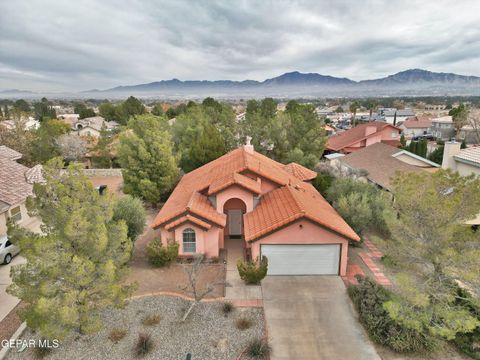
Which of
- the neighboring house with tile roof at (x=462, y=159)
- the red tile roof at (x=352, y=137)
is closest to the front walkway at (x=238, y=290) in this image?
the neighboring house with tile roof at (x=462, y=159)

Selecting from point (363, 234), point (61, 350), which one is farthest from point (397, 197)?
point (61, 350)

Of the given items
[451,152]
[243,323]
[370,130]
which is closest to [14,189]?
[243,323]

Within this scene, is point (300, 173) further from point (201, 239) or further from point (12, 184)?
point (12, 184)

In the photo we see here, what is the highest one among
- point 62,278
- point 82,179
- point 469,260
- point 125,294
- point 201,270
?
point 82,179

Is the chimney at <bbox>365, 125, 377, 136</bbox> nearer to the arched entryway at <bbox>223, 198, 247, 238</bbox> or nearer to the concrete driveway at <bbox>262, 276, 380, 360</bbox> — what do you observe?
the arched entryway at <bbox>223, 198, 247, 238</bbox>

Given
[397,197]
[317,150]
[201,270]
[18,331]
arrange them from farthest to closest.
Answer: [317,150] < [201,270] < [18,331] < [397,197]

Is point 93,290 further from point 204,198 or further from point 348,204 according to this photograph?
point 348,204

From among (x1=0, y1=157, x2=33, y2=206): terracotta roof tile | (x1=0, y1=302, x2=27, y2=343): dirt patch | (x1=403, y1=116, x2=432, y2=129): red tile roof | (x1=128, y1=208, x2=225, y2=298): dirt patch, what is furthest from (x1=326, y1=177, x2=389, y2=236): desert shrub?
(x1=403, y1=116, x2=432, y2=129): red tile roof

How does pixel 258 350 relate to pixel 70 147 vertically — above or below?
below
